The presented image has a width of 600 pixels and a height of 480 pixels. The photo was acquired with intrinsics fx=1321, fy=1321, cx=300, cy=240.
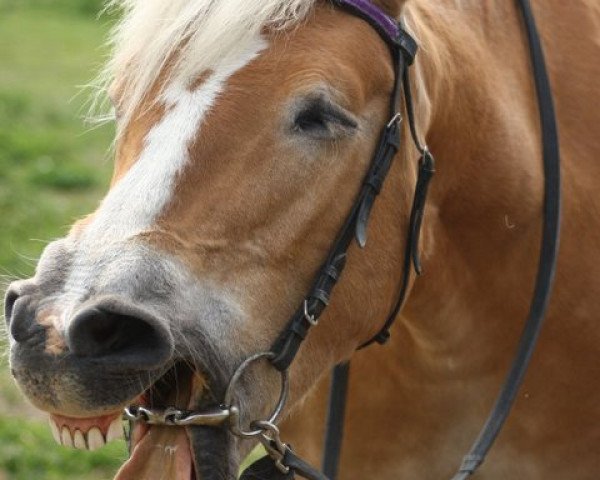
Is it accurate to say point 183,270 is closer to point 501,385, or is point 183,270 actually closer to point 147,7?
point 147,7

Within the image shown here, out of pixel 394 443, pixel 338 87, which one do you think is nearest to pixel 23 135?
pixel 394 443

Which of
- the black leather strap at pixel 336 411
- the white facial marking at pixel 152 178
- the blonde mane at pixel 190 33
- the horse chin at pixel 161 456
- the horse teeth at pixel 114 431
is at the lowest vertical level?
the black leather strap at pixel 336 411

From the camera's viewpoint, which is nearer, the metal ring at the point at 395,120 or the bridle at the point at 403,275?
the bridle at the point at 403,275

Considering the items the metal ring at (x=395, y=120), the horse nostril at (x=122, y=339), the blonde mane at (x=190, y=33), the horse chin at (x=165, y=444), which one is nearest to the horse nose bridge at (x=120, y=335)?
the horse nostril at (x=122, y=339)

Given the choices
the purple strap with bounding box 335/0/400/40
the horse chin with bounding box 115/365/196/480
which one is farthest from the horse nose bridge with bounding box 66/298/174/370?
the purple strap with bounding box 335/0/400/40

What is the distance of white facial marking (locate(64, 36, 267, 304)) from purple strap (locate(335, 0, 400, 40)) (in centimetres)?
22

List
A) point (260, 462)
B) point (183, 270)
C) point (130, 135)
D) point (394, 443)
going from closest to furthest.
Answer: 1. point (183, 270)
2. point (130, 135)
3. point (260, 462)
4. point (394, 443)

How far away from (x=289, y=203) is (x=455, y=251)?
69 centimetres

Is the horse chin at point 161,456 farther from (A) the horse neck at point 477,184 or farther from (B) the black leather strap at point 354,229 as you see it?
(A) the horse neck at point 477,184

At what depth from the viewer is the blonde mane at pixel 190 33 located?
8.48 feet

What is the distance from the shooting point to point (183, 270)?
2.46 meters

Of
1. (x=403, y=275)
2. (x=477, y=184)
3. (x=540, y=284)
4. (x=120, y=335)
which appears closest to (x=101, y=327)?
(x=120, y=335)

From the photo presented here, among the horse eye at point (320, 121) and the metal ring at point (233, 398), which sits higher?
the horse eye at point (320, 121)

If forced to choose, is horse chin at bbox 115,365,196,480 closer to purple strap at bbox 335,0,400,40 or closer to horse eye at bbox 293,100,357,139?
horse eye at bbox 293,100,357,139
